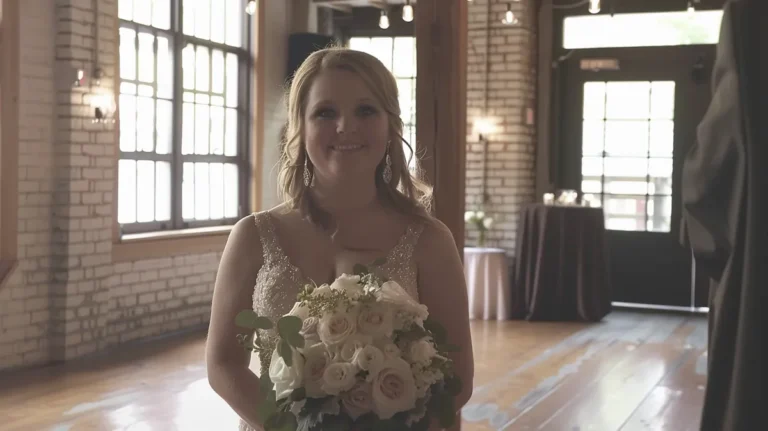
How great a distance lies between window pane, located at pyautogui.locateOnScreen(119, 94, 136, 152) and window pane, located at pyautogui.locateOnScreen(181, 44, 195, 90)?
75 centimetres

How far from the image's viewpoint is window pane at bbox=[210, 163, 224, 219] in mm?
8812

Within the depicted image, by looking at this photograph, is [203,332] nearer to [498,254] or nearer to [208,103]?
[208,103]

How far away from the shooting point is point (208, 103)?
28.5ft

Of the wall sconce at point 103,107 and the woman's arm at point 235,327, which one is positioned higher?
the wall sconce at point 103,107

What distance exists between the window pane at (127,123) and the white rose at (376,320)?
6.52 metres

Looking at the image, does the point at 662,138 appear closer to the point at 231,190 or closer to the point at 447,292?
the point at 231,190

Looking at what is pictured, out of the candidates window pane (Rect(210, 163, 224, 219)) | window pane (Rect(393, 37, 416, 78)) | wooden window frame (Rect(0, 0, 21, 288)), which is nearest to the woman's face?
wooden window frame (Rect(0, 0, 21, 288))

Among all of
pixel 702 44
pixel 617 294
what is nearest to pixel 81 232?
pixel 617 294

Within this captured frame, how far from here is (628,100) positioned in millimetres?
9742

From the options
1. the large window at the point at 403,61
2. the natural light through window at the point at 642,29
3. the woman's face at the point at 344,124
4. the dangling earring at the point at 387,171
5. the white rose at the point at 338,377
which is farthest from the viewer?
the large window at the point at 403,61

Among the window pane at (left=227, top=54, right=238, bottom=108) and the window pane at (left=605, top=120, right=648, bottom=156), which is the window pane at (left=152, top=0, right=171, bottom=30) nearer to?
the window pane at (left=227, top=54, right=238, bottom=108)

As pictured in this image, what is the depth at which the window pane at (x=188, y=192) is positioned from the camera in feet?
27.5

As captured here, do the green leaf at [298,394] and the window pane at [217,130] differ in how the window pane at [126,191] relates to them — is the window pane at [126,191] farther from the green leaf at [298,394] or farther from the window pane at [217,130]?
the green leaf at [298,394]

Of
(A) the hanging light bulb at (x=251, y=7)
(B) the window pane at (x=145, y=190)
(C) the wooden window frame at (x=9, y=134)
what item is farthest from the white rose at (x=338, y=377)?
(A) the hanging light bulb at (x=251, y=7)
